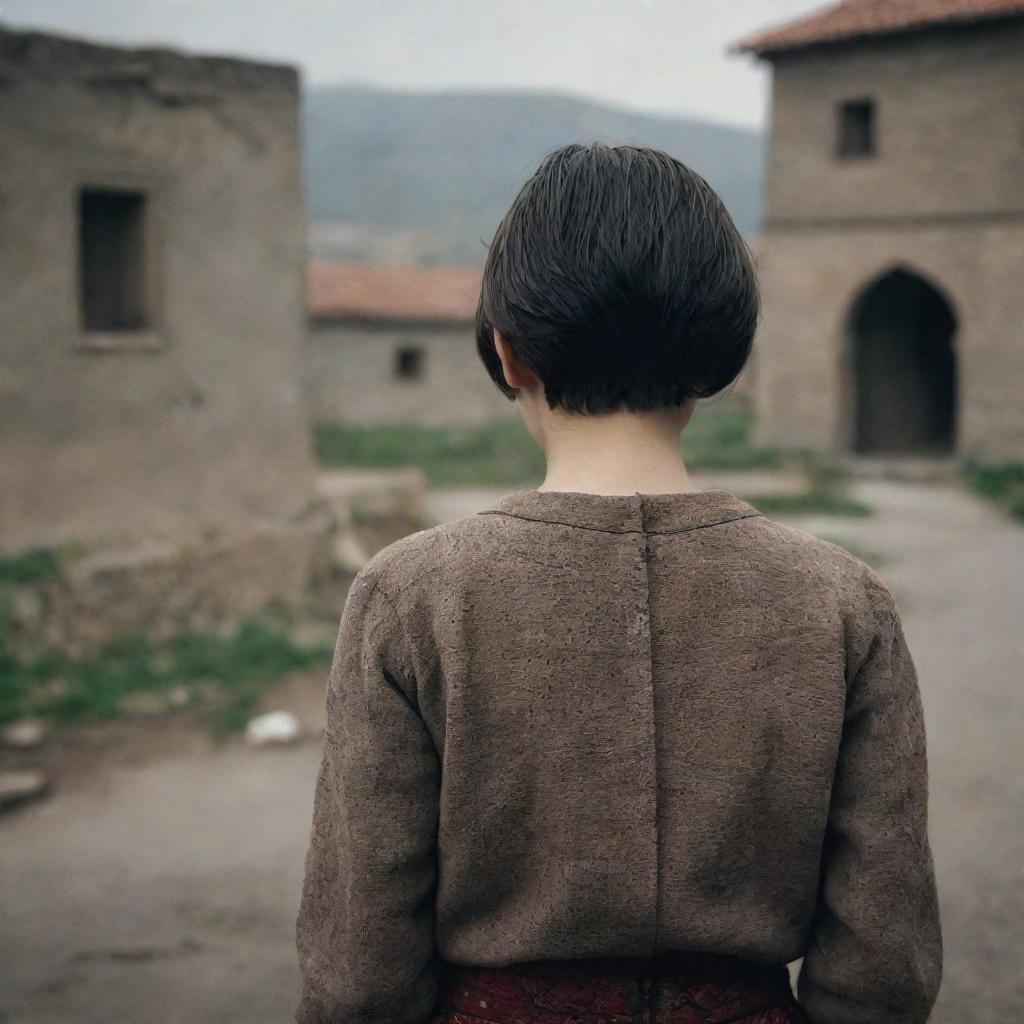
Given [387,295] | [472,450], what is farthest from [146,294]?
[387,295]

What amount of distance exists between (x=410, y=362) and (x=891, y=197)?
30.1 ft

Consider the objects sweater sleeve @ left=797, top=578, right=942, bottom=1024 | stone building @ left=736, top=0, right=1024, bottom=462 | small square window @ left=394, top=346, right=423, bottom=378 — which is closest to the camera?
sweater sleeve @ left=797, top=578, right=942, bottom=1024

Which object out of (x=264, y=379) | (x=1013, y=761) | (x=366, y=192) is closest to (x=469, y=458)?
(x=264, y=379)

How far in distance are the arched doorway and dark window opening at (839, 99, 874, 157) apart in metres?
2.26

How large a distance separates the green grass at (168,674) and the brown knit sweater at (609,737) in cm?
507

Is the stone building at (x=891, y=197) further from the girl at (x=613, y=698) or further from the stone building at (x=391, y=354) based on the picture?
the girl at (x=613, y=698)

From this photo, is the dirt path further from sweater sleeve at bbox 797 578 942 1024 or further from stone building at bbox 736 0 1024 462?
stone building at bbox 736 0 1024 462

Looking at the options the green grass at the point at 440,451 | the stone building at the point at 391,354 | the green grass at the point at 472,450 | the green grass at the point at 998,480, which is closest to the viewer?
the green grass at the point at 998,480

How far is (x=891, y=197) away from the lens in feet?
51.3

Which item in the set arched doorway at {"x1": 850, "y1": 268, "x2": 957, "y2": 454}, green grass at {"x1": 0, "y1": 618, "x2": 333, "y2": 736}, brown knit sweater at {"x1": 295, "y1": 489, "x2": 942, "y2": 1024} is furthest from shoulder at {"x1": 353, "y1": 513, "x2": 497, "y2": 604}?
arched doorway at {"x1": 850, "y1": 268, "x2": 957, "y2": 454}

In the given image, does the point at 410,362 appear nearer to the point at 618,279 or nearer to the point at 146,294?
the point at 146,294

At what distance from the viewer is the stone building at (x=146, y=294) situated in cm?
702

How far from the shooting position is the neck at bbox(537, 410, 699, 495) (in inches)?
54.3

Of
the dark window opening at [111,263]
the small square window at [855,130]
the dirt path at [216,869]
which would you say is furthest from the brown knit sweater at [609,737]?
the small square window at [855,130]
